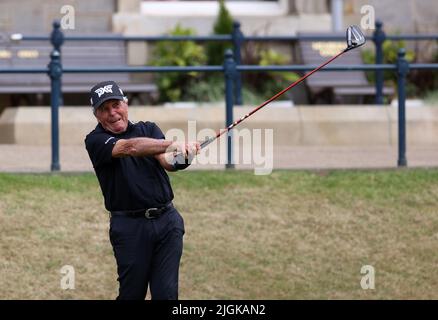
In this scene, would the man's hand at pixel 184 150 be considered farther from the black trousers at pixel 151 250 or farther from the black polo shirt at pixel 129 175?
the black trousers at pixel 151 250

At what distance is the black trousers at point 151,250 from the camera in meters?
8.12

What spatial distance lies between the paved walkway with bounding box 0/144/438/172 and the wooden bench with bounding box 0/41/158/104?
229cm

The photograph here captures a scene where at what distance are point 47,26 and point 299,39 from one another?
3.28m

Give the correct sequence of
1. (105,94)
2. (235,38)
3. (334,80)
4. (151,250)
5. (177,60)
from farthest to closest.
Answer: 1. (334,80)
2. (177,60)
3. (235,38)
4. (151,250)
5. (105,94)

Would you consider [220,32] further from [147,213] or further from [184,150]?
[184,150]

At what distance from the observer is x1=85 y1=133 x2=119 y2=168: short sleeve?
8055 mm

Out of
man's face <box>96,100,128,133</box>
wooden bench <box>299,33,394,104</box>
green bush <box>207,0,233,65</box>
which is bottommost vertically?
man's face <box>96,100,128,133</box>

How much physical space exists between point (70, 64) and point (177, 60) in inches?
51.6

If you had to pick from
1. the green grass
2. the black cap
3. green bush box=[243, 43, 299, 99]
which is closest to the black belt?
the black cap

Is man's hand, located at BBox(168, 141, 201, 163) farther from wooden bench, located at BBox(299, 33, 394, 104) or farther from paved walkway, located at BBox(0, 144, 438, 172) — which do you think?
wooden bench, located at BBox(299, 33, 394, 104)

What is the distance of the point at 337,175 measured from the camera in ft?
40.3

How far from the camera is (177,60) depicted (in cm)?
1697

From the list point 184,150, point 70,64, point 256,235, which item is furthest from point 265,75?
point 184,150

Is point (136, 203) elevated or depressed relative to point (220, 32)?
depressed
